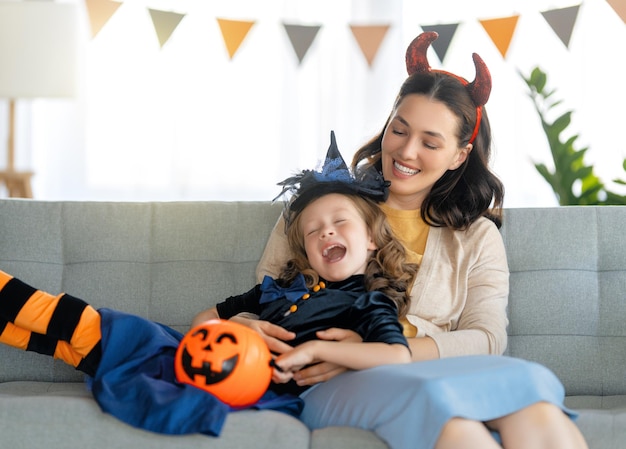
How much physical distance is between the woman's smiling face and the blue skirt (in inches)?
25.7

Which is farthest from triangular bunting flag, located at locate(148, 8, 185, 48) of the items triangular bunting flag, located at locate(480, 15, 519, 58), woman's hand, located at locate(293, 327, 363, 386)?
woman's hand, located at locate(293, 327, 363, 386)

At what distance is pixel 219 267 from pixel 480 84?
901 millimetres

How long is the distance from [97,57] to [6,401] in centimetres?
319

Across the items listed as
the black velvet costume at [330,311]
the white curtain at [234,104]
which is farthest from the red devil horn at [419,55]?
the white curtain at [234,104]

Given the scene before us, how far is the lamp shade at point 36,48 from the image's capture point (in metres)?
4.11

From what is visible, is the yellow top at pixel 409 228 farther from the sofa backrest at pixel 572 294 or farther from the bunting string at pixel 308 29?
the bunting string at pixel 308 29

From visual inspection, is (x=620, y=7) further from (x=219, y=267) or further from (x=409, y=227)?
(x=219, y=267)

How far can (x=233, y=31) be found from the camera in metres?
4.03

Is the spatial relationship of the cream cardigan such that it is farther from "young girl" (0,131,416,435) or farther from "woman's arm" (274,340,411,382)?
"woman's arm" (274,340,411,382)

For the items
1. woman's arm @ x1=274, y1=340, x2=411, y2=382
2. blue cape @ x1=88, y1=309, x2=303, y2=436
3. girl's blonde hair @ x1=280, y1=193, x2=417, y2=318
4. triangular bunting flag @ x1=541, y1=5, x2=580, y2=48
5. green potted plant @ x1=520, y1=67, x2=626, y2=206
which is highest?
triangular bunting flag @ x1=541, y1=5, x2=580, y2=48

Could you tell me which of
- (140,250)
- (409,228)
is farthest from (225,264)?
(409,228)

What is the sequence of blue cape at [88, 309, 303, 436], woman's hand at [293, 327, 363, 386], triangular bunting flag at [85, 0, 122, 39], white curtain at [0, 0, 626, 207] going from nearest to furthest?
1. blue cape at [88, 309, 303, 436]
2. woman's hand at [293, 327, 363, 386]
3. triangular bunting flag at [85, 0, 122, 39]
4. white curtain at [0, 0, 626, 207]

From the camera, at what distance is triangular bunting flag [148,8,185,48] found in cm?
396

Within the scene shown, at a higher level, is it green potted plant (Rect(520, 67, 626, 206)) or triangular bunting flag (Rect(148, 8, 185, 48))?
triangular bunting flag (Rect(148, 8, 185, 48))
